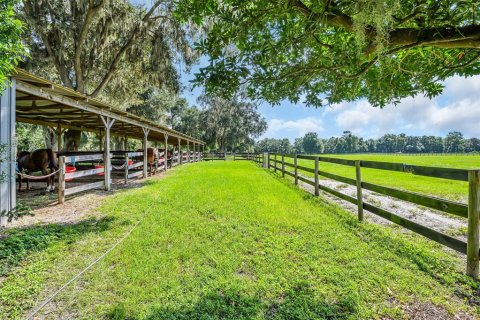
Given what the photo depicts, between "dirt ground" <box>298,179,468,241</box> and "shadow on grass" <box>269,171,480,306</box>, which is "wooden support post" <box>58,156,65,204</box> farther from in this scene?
"dirt ground" <box>298,179,468,241</box>

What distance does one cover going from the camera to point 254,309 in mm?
2254

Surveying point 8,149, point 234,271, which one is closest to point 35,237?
point 8,149

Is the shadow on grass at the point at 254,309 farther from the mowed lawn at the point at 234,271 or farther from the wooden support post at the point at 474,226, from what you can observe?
the wooden support post at the point at 474,226

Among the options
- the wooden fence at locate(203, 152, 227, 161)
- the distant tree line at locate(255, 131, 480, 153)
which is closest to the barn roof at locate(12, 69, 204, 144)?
the wooden fence at locate(203, 152, 227, 161)

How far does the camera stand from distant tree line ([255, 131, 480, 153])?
371 ft

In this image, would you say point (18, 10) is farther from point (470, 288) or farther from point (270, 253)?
point (470, 288)

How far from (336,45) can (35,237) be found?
5102 mm

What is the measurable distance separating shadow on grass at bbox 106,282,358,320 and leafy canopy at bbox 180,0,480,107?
2.33 m

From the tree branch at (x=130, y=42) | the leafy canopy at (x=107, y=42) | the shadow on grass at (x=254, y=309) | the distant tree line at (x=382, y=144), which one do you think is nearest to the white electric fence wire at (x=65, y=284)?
the shadow on grass at (x=254, y=309)

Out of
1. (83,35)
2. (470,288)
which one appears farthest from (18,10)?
(470,288)

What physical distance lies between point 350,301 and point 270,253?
120 centimetres

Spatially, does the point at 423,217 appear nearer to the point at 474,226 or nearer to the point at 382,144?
the point at 474,226

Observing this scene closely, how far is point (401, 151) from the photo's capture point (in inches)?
4978

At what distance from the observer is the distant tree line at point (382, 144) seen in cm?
11294
